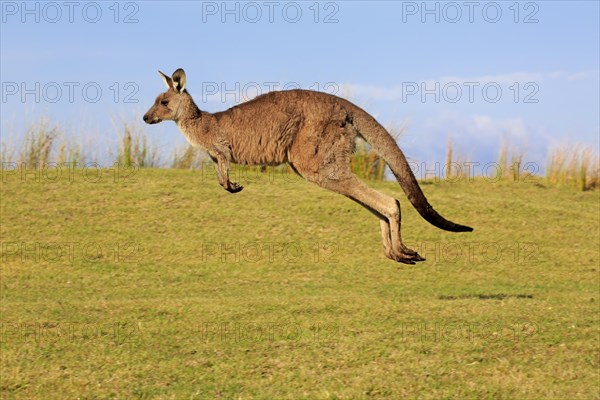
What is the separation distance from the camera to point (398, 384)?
25.1 ft

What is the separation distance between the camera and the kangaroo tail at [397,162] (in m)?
3.92

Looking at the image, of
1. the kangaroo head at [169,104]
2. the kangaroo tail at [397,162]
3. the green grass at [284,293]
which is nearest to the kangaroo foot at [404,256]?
the kangaroo tail at [397,162]

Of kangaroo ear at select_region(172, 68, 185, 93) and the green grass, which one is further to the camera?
the green grass

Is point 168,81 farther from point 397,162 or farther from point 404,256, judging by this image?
point 404,256

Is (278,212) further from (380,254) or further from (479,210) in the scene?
(479,210)

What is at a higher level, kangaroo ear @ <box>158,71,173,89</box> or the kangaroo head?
kangaroo ear @ <box>158,71,173,89</box>

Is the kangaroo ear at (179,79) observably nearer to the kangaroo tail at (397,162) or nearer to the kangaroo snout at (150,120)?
the kangaroo snout at (150,120)

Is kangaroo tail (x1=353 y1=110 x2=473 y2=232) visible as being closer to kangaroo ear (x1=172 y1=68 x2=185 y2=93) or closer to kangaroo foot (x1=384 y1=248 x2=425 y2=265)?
kangaroo foot (x1=384 y1=248 x2=425 y2=265)

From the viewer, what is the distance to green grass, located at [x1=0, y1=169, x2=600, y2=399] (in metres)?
7.94

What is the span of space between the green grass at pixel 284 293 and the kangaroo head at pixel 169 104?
412cm

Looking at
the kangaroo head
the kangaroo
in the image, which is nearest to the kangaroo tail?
the kangaroo

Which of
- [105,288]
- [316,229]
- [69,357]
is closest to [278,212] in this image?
[316,229]

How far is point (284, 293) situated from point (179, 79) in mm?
8288

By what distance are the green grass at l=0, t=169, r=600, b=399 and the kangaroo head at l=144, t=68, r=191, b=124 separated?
4.12m
